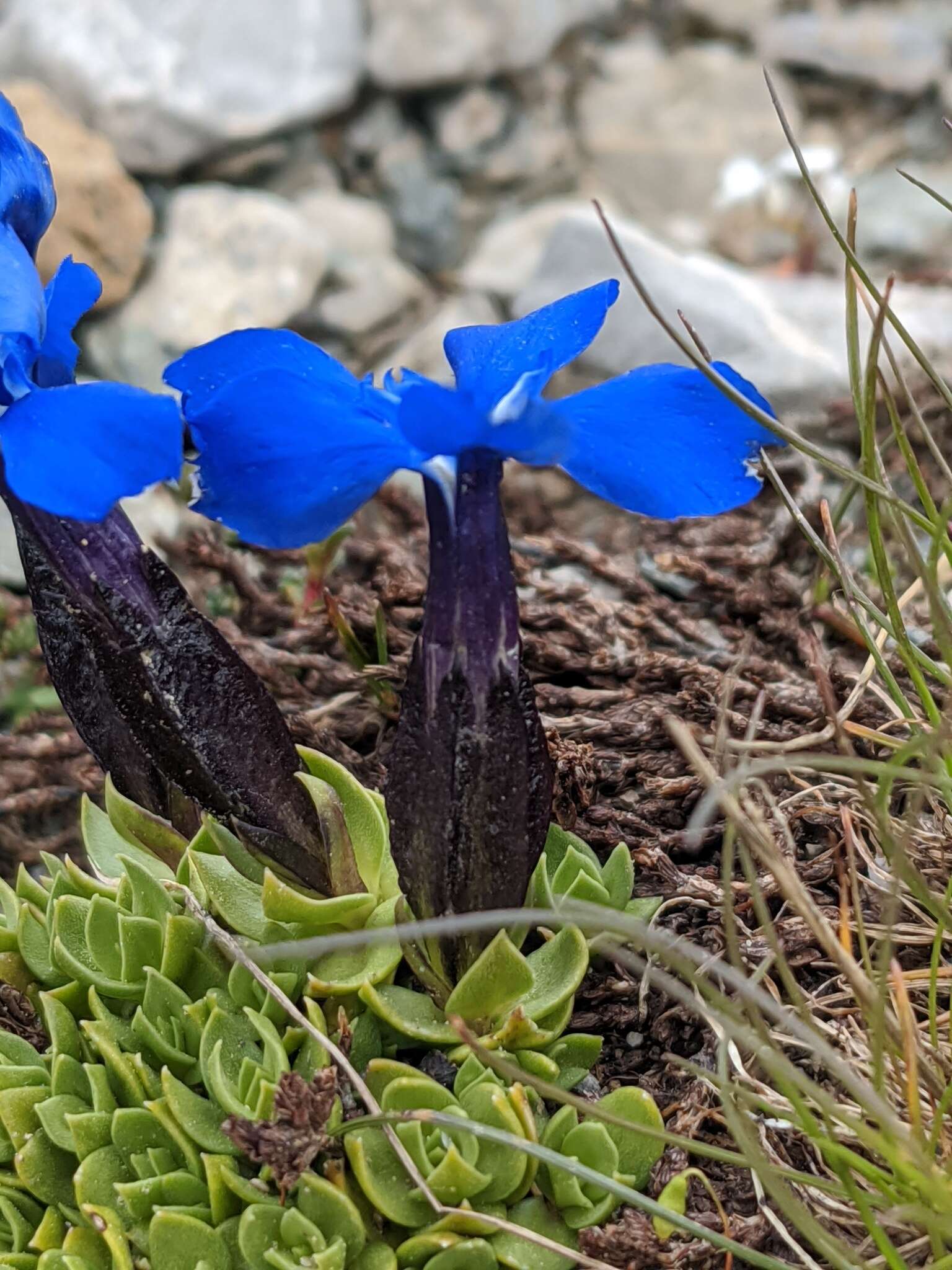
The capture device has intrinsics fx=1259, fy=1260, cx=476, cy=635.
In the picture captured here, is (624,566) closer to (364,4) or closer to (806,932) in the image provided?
(806,932)

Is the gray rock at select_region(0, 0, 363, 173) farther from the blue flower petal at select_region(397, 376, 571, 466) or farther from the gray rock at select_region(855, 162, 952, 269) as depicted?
the blue flower petal at select_region(397, 376, 571, 466)

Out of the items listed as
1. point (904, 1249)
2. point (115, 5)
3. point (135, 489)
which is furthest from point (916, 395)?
point (115, 5)

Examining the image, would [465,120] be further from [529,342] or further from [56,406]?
[56,406]

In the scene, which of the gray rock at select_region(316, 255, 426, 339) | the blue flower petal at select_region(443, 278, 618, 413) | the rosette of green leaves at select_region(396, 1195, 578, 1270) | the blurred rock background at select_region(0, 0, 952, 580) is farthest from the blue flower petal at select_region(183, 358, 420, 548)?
the gray rock at select_region(316, 255, 426, 339)

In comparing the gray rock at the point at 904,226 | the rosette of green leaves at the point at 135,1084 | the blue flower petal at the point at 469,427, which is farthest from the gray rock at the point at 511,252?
the blue flower petal at the point at 469,427

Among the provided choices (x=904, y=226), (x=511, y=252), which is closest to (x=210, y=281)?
(x=511, y=252)

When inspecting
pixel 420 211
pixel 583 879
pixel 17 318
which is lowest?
pixel 583 879
